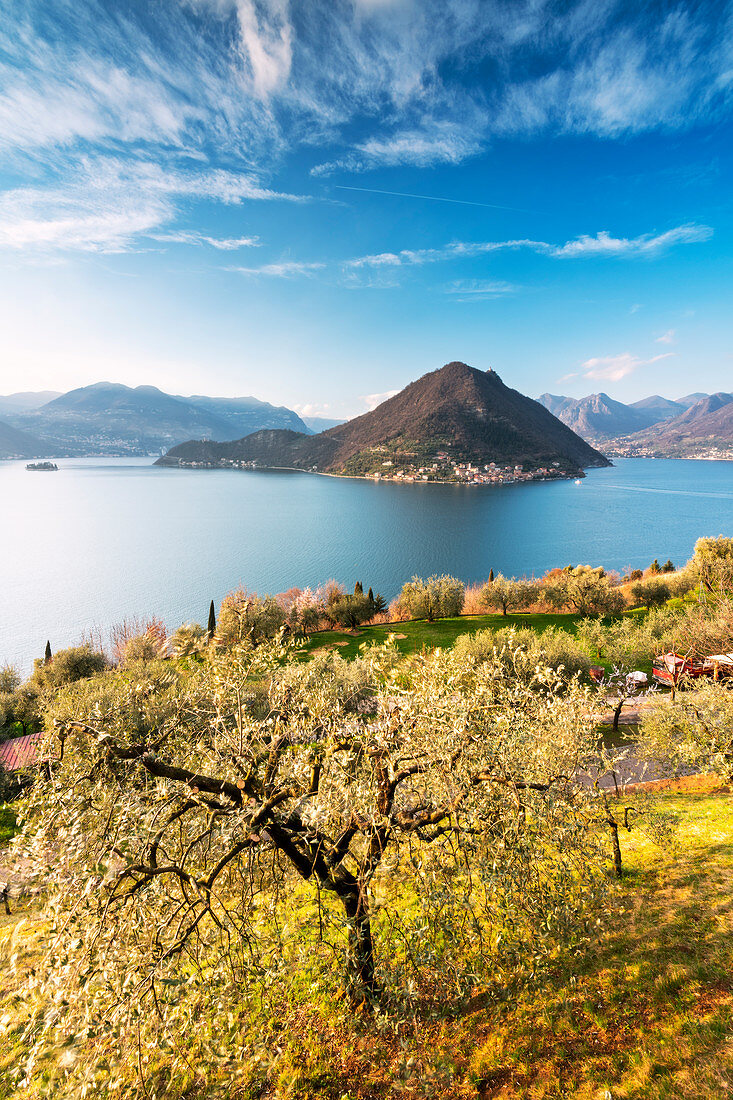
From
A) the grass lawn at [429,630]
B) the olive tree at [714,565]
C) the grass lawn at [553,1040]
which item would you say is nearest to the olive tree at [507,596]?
the grass lawn at [429,630]

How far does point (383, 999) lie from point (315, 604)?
145 ft

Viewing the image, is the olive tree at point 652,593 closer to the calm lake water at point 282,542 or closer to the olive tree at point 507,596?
the olive tree at point 507,596

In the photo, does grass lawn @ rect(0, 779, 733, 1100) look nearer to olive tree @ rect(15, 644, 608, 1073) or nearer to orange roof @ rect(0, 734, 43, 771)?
olive tree @ rect(15, 644, 608, 1073)

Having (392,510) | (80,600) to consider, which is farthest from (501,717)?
(392,510)

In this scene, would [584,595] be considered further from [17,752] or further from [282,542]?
[282,542]

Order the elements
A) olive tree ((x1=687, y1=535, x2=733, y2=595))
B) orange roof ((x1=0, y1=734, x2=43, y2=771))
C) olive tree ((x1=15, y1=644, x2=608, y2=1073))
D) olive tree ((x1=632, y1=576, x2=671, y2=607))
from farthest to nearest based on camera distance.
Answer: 1. olive tree ((x1=632, y1=576, x2=671, y2=607))
2. olive tree ((x1=687, y1=535, x2=733, y2=595))
3. orange roof ((x1=0, y1=734, x2=43, y2=771))
4. olive tree ((x1=15, y1=644, x2=608, y2=1073))

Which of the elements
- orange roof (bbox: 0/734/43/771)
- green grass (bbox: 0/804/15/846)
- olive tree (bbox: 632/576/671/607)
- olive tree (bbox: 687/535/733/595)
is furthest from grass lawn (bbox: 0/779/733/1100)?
olive tree (bbox: 632/576/671/607)

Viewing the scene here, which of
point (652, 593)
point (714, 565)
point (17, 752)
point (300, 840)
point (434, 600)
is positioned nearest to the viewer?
point (300, 840)

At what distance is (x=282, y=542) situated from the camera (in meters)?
105

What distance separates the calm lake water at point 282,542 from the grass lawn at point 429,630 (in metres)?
21.1

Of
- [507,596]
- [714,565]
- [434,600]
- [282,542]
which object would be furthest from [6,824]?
[282,542]

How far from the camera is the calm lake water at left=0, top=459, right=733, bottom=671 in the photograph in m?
70.2

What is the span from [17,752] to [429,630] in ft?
111

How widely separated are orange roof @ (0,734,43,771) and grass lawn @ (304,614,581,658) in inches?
855
